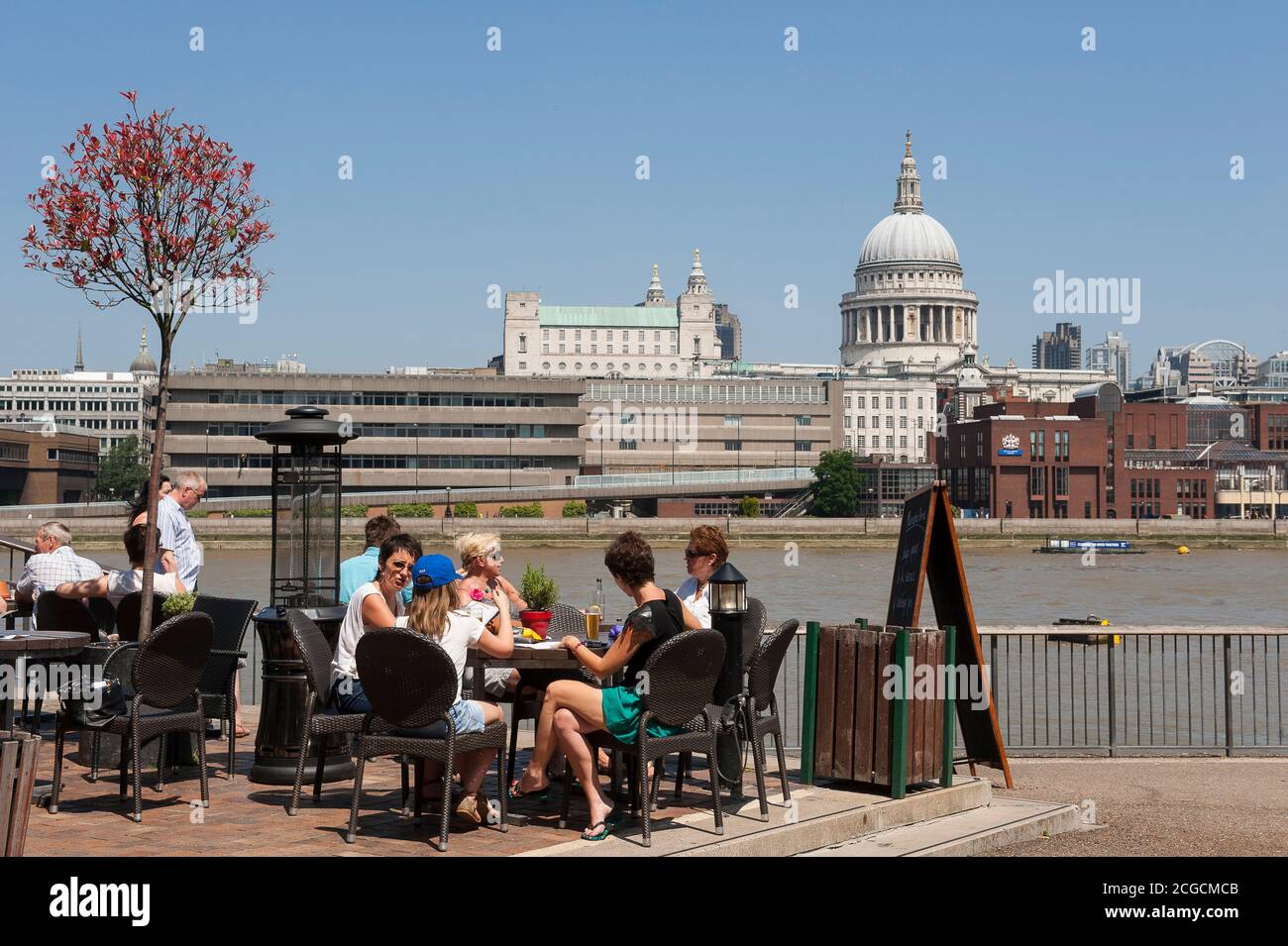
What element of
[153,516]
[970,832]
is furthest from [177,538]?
[970,832]

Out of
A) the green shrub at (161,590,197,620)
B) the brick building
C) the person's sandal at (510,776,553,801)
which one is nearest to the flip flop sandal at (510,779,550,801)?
the person's sandal at (510,776,553,801)

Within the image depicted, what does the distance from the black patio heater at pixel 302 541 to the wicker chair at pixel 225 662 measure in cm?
13

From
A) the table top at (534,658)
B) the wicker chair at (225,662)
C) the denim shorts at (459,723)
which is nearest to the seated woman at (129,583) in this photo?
the wicker chair at (225,662)

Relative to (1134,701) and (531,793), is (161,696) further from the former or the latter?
(1134,701)

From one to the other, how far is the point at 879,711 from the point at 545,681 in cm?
193

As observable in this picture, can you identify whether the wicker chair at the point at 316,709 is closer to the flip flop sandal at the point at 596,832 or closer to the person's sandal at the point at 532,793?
the person's sandal at the point at 532,793

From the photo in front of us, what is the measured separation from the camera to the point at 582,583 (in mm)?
59281

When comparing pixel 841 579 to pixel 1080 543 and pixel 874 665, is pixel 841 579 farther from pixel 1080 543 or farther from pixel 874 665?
pixel 874 665

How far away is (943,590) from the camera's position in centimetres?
960

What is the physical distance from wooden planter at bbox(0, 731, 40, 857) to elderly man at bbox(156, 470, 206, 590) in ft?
22.4

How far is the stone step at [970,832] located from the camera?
Result: 7.96 metres

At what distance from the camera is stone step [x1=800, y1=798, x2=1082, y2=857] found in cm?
796
